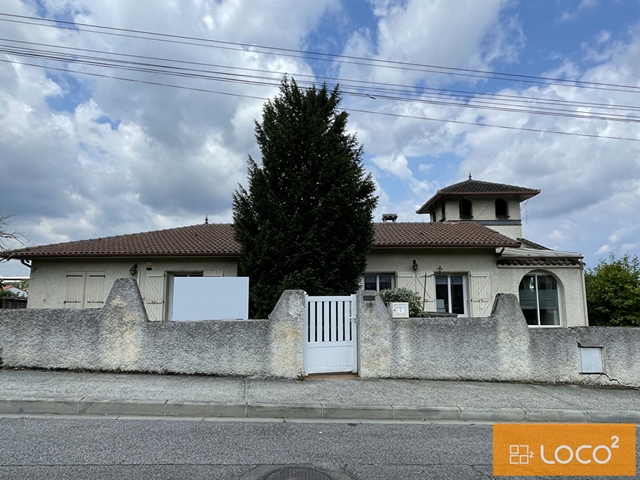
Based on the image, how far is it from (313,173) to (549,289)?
9.18 m

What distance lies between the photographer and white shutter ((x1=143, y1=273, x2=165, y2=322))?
12.8 m

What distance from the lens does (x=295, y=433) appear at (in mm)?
4875

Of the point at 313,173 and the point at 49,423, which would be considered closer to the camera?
the point at 49,423

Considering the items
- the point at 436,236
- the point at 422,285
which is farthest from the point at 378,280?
the point at 436,236

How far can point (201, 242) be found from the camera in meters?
13.7

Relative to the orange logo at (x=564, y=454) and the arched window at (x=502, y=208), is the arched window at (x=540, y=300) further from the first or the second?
the orange logo at (x=564, y=454)

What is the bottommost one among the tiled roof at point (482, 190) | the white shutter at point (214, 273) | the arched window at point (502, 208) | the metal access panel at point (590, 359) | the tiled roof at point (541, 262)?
the metal access panel at point (590, 359)

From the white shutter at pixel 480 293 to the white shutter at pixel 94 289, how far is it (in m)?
11.8

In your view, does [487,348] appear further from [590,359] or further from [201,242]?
[201,242]

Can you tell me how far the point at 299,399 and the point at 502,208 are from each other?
1961cm

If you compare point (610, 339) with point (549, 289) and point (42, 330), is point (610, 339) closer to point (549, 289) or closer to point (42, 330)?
point (549, 289)

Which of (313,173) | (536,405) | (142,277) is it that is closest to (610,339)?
(536,405)

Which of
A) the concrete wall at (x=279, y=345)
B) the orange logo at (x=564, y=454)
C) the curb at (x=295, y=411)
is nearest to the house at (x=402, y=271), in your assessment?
the concrete wall at (x=279, y=345)

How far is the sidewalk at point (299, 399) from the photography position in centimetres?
557
